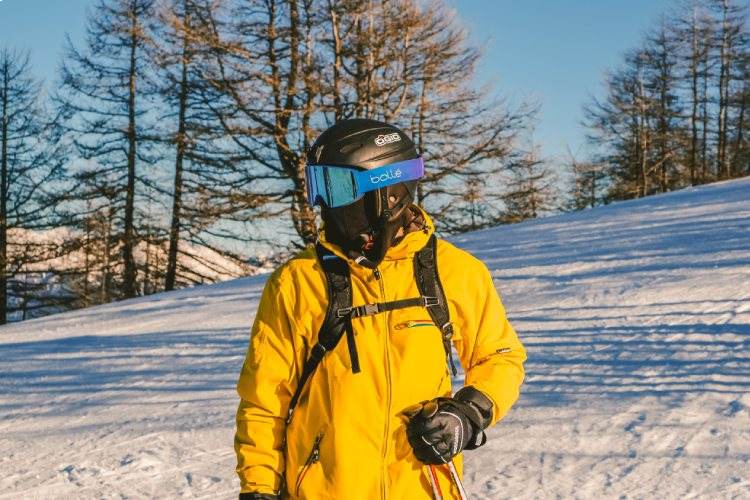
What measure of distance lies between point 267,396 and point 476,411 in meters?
0.58

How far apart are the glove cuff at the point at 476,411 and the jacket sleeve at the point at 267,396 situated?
0.49 m

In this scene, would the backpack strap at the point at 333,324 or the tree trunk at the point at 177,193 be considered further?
the tree trunk at the point at 177,193

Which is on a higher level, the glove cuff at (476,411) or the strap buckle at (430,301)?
the strap buckle at (430,301)

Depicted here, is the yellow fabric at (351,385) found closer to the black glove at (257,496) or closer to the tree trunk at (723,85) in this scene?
the black glove at (257,496)

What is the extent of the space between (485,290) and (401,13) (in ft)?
55.0

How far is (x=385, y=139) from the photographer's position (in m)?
2.17

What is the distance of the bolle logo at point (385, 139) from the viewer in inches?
84.9

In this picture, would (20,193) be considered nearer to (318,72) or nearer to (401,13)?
(318,72)

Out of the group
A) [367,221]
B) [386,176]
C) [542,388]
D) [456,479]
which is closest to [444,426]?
[456,479]

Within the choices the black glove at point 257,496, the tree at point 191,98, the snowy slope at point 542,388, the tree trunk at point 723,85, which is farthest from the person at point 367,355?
the tree trunk at point 723,85

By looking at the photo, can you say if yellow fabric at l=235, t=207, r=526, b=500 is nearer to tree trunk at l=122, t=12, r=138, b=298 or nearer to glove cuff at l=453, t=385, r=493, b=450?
glove cuff at l=453, t=385, r=493, b=450

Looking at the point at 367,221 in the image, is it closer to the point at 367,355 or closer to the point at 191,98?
the point at 367,355

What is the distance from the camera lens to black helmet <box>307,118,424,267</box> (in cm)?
209

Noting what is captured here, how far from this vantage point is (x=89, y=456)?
4730 mm
